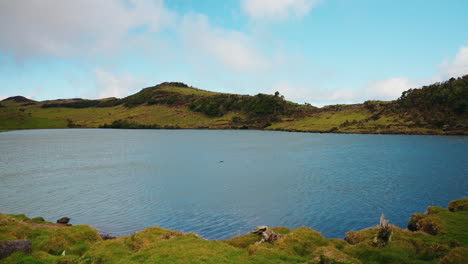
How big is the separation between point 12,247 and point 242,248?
15198mm

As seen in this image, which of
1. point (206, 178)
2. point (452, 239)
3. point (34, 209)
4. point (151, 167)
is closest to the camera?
point (452, 239)

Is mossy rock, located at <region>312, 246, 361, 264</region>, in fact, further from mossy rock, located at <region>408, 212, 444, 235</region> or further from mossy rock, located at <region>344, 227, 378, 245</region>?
mossy rock, located at <region>408, 212, 444, 235</region>

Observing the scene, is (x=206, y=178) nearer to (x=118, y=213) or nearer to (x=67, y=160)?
(x=118, y=213)

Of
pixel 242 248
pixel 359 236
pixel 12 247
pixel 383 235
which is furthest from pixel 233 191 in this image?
pixel 12 247

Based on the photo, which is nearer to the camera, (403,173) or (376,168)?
(403,173)

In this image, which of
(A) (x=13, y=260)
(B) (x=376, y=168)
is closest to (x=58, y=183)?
(A) (x=13, y=260)

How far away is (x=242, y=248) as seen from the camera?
2069 cm

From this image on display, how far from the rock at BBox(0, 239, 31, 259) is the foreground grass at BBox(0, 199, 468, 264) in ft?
1.58

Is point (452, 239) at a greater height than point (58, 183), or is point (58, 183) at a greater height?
point (452, 239)

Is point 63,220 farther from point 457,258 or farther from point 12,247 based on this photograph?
point 457,258

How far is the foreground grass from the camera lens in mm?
16844

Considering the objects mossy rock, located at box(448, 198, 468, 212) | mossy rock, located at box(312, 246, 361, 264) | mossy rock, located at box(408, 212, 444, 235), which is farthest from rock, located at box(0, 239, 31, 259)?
mossy rock, located at box(448, 198, 468, 212)

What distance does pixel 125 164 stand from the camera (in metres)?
88.4

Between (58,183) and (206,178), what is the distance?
3284cm
